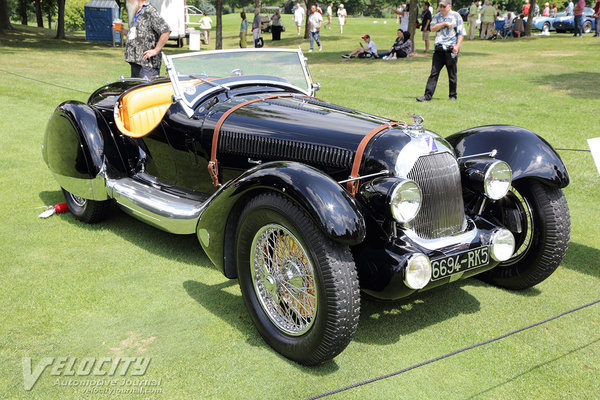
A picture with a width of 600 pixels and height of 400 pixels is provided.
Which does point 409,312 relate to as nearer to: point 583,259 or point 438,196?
point 438,196

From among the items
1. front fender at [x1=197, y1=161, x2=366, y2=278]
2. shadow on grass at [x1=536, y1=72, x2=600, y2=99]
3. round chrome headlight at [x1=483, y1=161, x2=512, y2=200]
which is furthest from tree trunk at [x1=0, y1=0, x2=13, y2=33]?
round chrome headlight at [x1=483, y1=161, x2=512, y2=200]

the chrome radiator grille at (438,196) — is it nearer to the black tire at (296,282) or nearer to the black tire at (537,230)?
the black tire at (537,230)

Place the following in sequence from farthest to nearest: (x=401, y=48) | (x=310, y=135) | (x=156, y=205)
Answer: (x=401, y=48) < (x=156, y=205) < (x=310, y=135)

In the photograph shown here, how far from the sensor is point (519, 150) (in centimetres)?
412

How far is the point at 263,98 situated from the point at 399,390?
255 cm

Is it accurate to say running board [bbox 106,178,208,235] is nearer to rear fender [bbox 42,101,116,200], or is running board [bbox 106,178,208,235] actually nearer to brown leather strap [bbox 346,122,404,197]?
rear fender [bbox 42,101,116,200]

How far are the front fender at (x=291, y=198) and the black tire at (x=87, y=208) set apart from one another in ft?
6.30

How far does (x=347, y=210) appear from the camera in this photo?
304cm

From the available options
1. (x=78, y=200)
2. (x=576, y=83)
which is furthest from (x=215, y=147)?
(x=576, y=83)

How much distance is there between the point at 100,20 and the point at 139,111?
25226mm

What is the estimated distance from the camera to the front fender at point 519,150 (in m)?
3.96

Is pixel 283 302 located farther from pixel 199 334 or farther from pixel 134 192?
pixel 134 192

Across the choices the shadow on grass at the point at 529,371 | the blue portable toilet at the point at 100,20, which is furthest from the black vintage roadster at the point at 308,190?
the blue portable toilet at the point at 100,20

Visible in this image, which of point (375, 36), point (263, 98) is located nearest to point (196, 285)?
point (263, 98)
